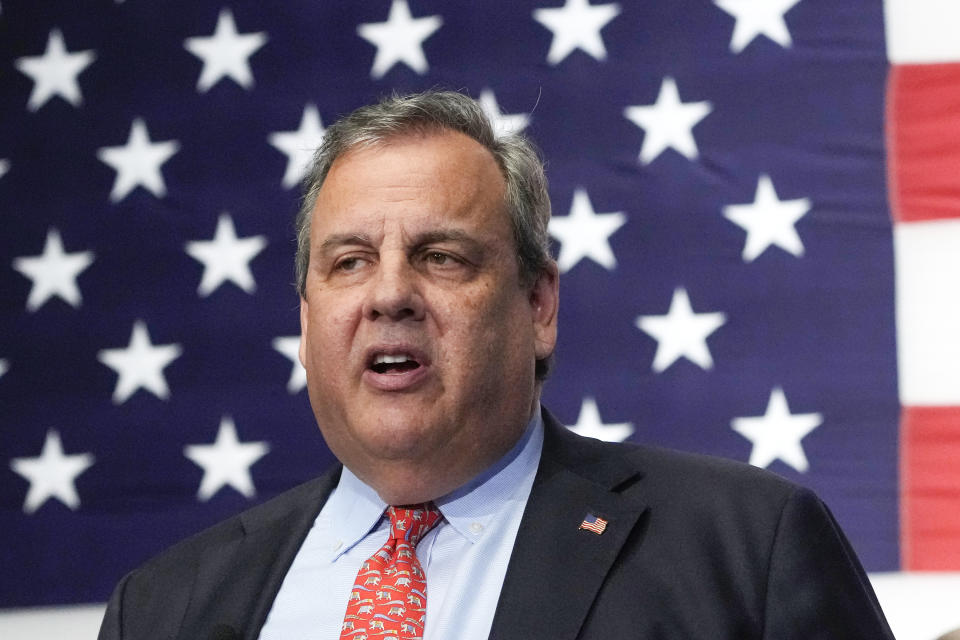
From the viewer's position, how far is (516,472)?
5.87ft

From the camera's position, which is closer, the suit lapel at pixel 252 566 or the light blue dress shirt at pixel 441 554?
the light blue dress shirt at pixel 441 554

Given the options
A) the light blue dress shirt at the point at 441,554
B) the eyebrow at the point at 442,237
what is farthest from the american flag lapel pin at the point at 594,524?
the eyebrow at the point at 442,237

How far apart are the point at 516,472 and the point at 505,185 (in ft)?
1.44

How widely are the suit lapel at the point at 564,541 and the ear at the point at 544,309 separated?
0.50 feet

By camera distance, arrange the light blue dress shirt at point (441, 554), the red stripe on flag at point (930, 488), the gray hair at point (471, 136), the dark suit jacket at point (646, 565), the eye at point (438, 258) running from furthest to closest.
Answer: the red stripe on flag at point (930, 488) < the gray hair at point (471, 136) < the eye at point (438, 258) < the light blue dress shirt at point (441, 554) < the dark suit jacket at point (646, 565)

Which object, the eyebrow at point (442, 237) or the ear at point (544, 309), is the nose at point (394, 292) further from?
the ear at point (544, 309)

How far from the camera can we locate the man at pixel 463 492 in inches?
61.6

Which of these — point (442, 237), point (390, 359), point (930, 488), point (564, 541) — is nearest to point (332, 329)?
point (390, 359)

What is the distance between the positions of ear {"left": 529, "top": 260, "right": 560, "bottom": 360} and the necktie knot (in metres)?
0.30

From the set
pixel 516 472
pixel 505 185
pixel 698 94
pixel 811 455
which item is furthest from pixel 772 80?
pixel 516 472

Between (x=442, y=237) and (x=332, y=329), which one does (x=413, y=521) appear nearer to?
(x=332, y=329)

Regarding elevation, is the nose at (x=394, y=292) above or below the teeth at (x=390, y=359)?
above

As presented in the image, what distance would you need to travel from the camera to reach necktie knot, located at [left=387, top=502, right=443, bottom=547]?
5.66 feet

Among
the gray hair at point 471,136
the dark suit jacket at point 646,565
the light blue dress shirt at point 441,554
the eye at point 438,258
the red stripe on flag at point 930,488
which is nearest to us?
the dark suit jacket at point 646,565
